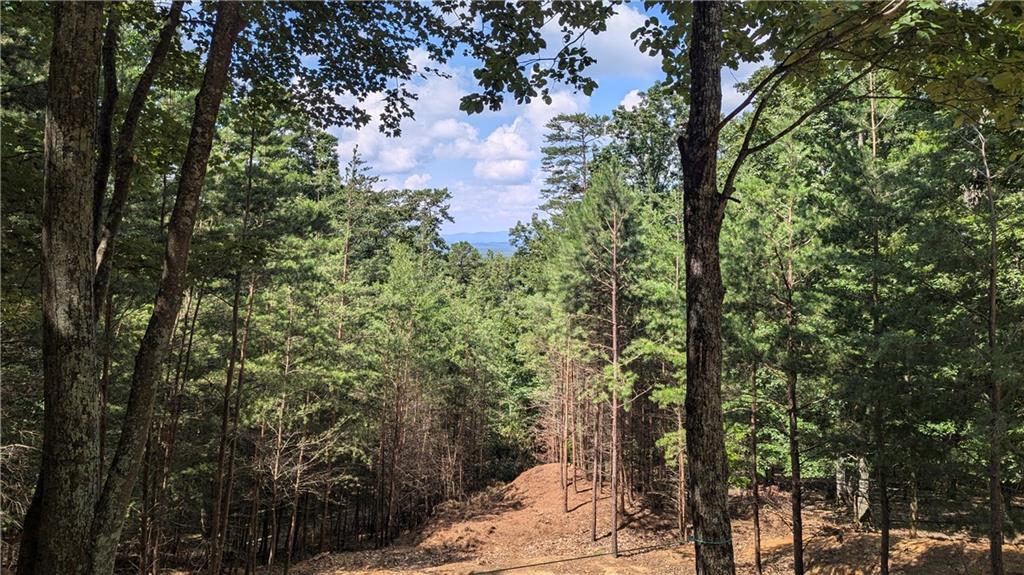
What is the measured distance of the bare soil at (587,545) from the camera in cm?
1192

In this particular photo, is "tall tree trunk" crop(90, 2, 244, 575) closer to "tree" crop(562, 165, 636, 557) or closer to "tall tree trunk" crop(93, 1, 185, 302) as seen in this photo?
"tall tree trunk" crop(93, 1, 185, 302)

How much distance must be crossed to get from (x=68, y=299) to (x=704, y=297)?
3666 mm

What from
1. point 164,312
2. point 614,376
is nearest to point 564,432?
point 614,376

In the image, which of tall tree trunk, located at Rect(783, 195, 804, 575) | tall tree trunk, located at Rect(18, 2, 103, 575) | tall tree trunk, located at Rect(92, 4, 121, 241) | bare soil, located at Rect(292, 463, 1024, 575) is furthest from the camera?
bare soil, located at Rect(292, 463, 1024, 575)

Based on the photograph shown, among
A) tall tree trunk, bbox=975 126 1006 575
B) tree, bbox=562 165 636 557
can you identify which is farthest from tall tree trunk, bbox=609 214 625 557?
tall tree trunk, bbox=975 126 1006 575

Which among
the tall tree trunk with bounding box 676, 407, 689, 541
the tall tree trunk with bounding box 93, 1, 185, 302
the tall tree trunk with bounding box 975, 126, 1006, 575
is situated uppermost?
the tall tree trunk with bounding box 93, 1, 185, 302

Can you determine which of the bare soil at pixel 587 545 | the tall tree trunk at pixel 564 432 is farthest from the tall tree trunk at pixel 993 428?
the tall tree trunk at pixel 564 432

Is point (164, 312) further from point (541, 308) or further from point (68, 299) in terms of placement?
point (541, 308)

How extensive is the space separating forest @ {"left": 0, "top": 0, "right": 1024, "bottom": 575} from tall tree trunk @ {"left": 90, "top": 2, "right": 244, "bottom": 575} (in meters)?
0.02

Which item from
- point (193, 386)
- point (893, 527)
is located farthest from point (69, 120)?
point (893, 527)

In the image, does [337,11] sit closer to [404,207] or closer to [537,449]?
[537,449]

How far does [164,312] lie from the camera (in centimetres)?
408

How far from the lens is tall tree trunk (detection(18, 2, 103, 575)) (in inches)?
120

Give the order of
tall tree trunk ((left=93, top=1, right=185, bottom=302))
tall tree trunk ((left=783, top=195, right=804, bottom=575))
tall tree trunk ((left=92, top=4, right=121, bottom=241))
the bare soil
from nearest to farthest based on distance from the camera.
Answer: tall tree trunk ((left=92, top=4, right=121, bottom=241))
tall tree trunk ((left=93, top=1, right=185, bottom=302))
tall tree trunk ((left=783, top=195, right=804, bottom=575))
the bare soil
